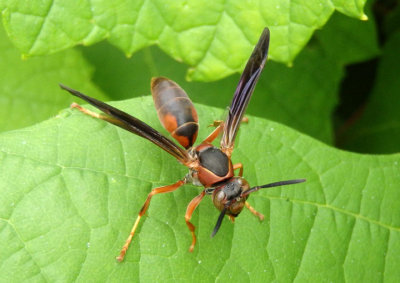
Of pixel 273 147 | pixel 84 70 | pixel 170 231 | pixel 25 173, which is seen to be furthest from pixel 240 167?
pixel 84 70

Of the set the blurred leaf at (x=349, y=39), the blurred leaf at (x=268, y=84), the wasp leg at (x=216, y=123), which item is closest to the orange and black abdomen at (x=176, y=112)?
the wasp leg at (x=216, y=123)

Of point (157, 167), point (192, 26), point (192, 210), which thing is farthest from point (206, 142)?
point (192, 26)

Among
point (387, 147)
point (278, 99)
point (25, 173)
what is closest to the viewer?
point (25, 173)

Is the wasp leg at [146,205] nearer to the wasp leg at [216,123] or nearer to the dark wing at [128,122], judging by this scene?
the dark wing at [128,122]

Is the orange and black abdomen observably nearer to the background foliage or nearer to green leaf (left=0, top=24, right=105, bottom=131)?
the background foliage

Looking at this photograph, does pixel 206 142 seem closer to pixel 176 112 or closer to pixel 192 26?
pixel 176 112

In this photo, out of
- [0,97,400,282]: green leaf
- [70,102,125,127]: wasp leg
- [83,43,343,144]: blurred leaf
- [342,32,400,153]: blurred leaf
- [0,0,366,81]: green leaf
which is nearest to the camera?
[0,97,400,282]: green leaf

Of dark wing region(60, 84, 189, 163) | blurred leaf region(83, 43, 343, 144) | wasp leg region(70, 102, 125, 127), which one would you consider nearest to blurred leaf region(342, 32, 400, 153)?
blurred leaf region(83, 43, 343, 144)

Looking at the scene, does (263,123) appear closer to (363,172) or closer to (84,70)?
(363,172)
